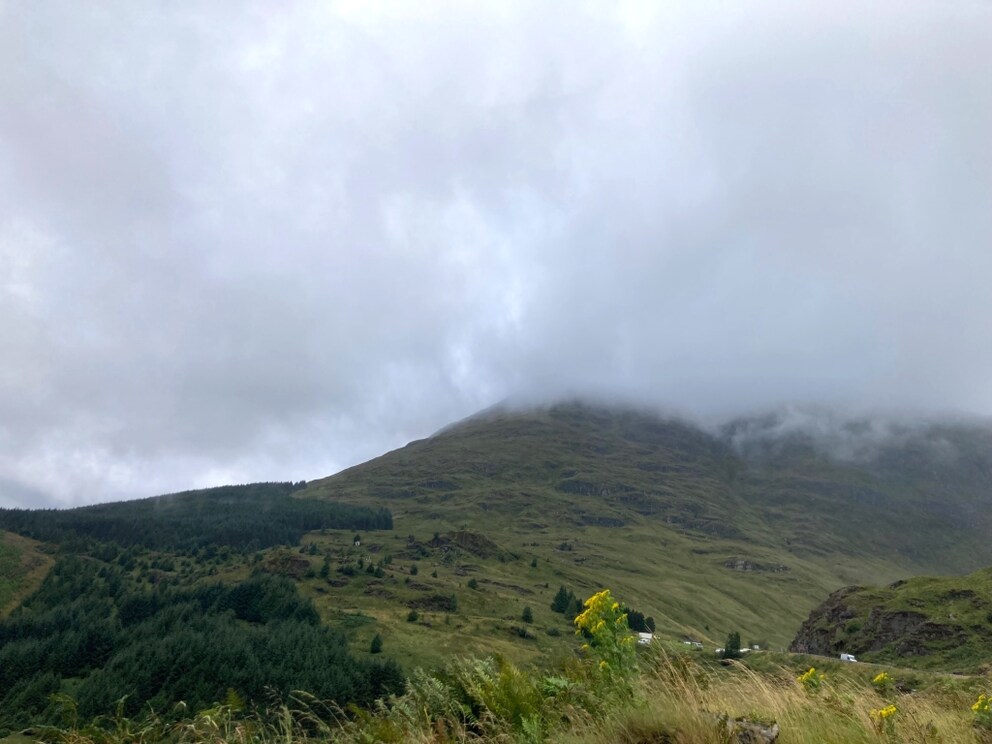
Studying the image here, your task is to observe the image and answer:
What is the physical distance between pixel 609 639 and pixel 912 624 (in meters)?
91.0

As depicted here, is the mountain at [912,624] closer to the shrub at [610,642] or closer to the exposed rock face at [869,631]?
the exposed rock face at [869,631]

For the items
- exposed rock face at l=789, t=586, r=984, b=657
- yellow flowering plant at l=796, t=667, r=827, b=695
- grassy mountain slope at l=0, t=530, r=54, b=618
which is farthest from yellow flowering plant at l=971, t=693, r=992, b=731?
grassy mountain slope at l=0, t=530, r=54, b=618

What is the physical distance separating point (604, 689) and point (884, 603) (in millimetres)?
100558

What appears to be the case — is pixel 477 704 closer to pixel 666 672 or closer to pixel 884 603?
pixel 666 672

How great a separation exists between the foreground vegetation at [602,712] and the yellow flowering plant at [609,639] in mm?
15

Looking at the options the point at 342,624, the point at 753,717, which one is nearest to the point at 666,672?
the point at 753,717

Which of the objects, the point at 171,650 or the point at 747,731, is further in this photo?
the point at 171,650

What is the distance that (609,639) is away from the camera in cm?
735

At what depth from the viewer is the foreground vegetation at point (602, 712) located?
18.6ft

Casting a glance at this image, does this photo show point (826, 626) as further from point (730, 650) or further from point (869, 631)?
point (730, 650)

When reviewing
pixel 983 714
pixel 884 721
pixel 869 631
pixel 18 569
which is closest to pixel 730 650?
pixel 983 714

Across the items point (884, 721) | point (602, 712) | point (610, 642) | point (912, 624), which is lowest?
point (912, 624)

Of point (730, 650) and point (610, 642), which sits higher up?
point (610, 642)

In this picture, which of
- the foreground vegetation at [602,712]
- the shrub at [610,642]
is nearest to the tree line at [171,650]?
the foreground vegetation at [602,712]
